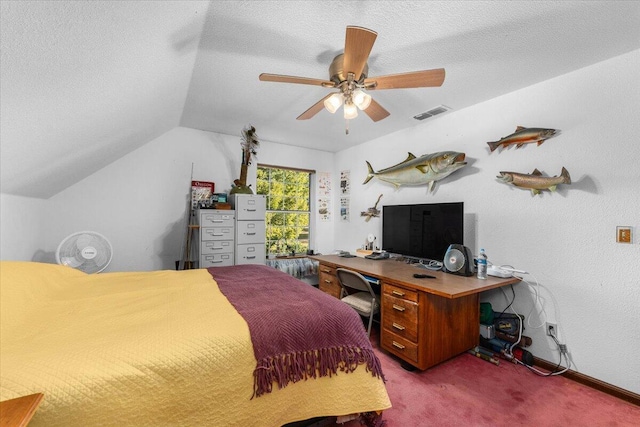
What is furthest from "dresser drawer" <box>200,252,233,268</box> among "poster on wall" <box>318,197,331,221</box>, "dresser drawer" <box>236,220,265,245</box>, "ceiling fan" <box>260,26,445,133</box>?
"ceiling fan" <box>260,26,445,133</box>

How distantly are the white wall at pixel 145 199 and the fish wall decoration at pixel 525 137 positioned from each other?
10.3 feet

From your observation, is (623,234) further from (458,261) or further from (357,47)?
(357,47)

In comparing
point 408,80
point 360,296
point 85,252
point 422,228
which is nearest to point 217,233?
point 85,252

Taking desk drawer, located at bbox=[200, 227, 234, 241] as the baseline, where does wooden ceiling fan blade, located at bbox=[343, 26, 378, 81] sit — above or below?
above

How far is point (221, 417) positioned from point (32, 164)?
6.33ft

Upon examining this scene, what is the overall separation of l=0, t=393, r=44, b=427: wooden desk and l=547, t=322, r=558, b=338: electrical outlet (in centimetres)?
301

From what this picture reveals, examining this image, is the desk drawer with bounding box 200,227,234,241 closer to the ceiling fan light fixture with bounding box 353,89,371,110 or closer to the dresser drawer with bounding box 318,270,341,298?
the dresser drawer with bounding box 318,270,341,298

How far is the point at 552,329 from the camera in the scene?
6.89 feet

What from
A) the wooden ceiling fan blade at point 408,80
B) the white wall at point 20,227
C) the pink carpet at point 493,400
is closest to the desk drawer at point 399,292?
the pink carpet at point 493,400

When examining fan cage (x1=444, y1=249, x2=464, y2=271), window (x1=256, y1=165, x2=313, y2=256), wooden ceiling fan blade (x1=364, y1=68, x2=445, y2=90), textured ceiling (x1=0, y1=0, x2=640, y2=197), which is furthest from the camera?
window (x1=256, y1=165, x2=313, y2=256)

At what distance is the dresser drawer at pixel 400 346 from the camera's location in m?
2.00

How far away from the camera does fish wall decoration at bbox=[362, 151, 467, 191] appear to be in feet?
8.77

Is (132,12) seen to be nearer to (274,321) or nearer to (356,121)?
(274,321)

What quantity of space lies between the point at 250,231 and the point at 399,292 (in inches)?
73.3
